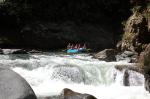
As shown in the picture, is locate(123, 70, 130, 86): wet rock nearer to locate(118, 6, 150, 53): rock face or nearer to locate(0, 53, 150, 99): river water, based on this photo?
locate(0, 53, 150, 99): river water

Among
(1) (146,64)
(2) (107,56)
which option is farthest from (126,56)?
(1) (146,64)

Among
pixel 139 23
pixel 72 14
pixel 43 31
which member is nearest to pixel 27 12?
pixel 43 31

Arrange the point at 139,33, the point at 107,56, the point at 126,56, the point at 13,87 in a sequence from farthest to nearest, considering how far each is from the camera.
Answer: the point at 126,56, the point at 107,56, the point at 139,33, the point at 13,87

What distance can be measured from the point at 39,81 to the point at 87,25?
58.7 ft

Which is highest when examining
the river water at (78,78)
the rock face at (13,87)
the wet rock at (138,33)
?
the wet rock at (138,33)

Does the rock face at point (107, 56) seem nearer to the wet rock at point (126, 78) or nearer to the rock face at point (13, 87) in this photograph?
the wet rock at point (126, 78)

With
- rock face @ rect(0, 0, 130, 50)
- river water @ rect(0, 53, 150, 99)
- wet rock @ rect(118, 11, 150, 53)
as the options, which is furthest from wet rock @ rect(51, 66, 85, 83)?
rock face @ rect(0, 0, 130, 50)

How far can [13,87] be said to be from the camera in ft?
21.7

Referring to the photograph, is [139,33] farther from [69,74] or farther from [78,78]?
[69,74]

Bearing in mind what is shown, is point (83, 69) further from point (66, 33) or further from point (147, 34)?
point (66, 33)

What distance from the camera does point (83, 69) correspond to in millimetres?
16844

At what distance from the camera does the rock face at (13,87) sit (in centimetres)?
647

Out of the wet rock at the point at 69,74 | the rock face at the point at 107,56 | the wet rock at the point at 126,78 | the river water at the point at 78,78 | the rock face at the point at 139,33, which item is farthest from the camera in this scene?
the rock face at the point at 107,56

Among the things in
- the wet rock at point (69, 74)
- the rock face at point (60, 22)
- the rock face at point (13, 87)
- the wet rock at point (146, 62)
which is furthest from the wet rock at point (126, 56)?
the rock face at point (13, 87)
